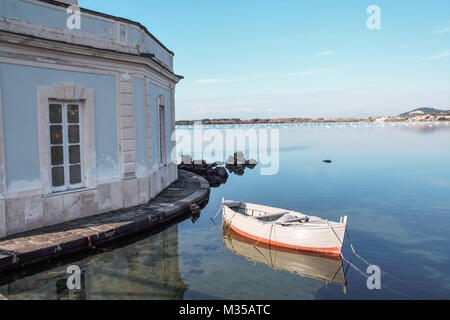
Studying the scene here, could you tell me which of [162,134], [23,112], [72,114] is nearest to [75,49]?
[72,114]

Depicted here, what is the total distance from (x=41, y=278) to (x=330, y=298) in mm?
5489

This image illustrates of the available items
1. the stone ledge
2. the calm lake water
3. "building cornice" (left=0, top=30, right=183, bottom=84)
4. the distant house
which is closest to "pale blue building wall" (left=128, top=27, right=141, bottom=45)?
the distant house

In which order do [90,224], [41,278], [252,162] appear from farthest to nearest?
[252,162] < [90,224] < [41,278]

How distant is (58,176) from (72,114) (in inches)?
63.8

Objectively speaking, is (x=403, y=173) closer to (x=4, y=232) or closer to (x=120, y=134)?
(x=120, y=134)

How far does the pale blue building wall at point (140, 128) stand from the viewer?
1078 cm

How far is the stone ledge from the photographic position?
6.95 metres

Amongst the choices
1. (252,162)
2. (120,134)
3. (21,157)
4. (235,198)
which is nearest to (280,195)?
(235,198)

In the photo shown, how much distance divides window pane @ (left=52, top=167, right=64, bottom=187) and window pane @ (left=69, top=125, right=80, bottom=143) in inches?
30.9

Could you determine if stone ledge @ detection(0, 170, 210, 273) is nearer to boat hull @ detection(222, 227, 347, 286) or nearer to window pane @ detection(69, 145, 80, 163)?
window pane @ detection(69, 145, 80, 163)

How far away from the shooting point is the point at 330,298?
6.81 metres

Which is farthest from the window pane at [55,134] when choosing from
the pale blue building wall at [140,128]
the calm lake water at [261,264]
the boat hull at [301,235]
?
the boat hull at [301,235]

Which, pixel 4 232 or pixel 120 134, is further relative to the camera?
pixel 120 134

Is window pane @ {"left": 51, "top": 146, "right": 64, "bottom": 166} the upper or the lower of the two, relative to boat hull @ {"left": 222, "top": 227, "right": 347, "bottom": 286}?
upper
